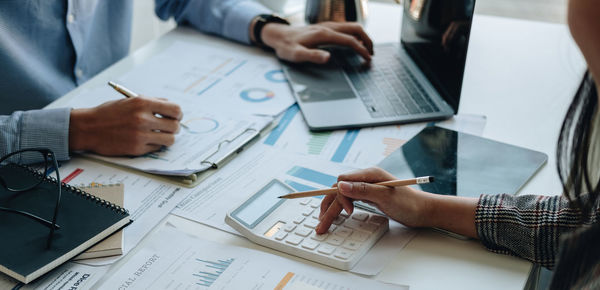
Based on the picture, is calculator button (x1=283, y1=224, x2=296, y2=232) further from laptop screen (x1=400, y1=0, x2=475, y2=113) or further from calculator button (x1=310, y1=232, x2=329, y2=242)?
laptop screen (x1=400, y1=0, x2=475, y2=113)

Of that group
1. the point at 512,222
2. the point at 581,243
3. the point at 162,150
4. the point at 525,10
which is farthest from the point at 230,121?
the point at 525,10

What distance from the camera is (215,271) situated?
29.0 inches

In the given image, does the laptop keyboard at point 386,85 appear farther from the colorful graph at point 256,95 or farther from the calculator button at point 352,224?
the calculator button at point 352,224

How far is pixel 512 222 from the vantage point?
2.57 ft

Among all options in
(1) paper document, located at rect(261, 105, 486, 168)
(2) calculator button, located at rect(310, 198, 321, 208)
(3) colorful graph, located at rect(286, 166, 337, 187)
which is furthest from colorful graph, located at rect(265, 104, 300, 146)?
(2) calculator button, located at rect(310, 198, 321, 208)

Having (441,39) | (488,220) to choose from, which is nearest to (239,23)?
(441,39)

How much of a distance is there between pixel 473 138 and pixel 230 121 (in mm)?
467

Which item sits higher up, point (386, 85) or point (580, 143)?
point (580, 143)

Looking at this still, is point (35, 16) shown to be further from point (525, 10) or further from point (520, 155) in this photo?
point (525, 10)

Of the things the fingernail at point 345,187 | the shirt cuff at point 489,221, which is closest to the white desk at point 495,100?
the shirt cuff at point 489,221

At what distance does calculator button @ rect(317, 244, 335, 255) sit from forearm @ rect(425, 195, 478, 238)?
0.16 metres

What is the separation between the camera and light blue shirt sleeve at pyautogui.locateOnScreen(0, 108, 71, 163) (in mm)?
971

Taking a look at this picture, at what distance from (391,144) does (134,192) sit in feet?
1.54

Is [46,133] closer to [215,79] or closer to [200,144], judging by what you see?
[200,144]
